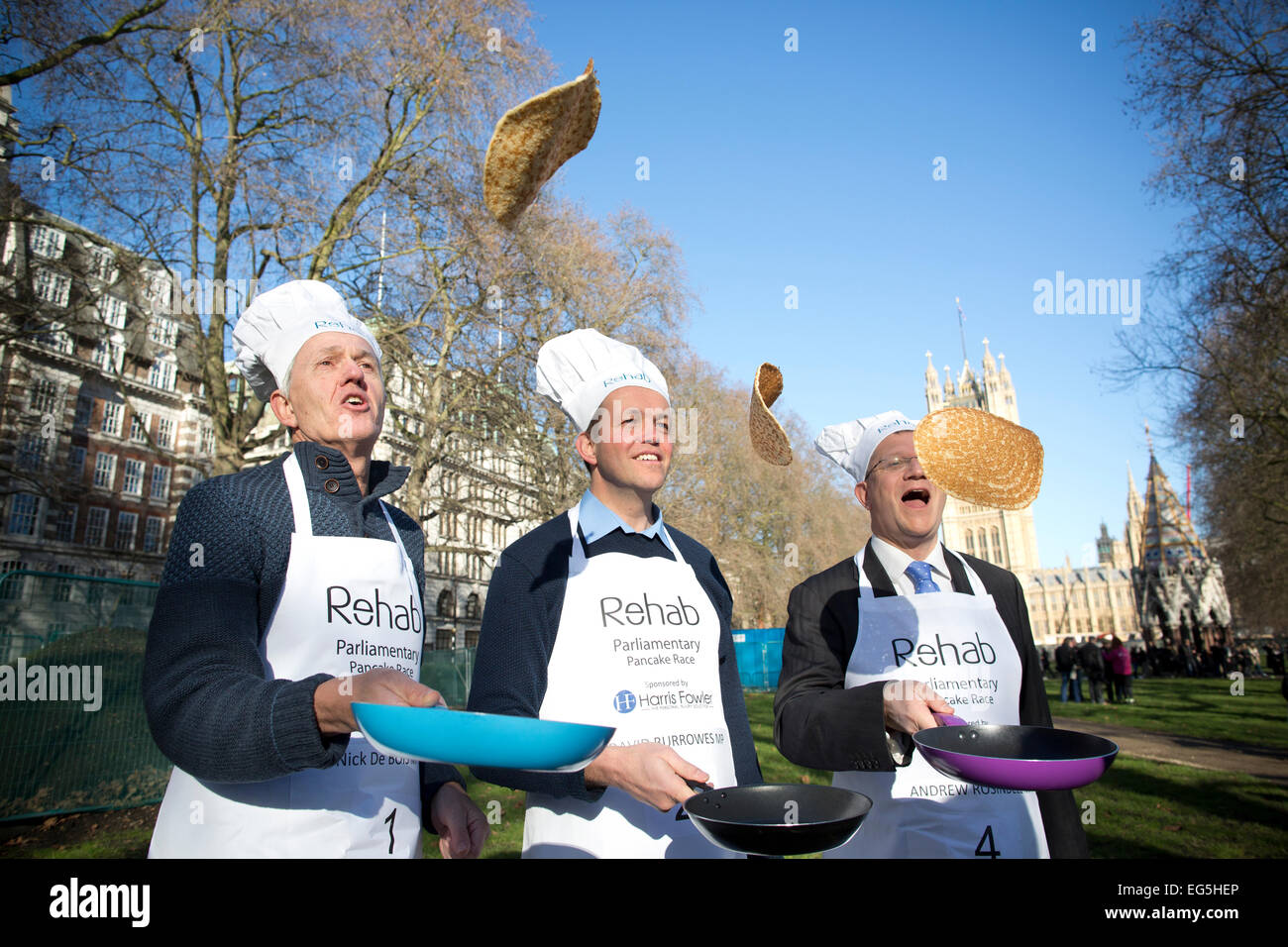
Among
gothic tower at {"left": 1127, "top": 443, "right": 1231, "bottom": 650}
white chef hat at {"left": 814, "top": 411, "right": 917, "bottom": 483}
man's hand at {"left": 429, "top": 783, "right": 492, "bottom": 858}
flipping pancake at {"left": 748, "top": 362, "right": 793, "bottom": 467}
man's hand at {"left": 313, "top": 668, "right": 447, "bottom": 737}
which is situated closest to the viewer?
man's hand at {"left": 313, "top": 668, "right": 447, "bottom": 737}

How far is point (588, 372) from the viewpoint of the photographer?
287 centimetres

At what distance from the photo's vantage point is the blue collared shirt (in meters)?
2.62

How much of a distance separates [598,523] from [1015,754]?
4.74 feet

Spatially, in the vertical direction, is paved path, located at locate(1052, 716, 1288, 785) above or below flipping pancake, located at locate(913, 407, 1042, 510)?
below

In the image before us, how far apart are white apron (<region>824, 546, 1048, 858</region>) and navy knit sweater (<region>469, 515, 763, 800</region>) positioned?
1.55 feet

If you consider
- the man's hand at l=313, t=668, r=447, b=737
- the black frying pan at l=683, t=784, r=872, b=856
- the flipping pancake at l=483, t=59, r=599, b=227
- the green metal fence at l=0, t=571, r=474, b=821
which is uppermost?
→ the flipping pancake at l=483, t=59, r=599, b=227

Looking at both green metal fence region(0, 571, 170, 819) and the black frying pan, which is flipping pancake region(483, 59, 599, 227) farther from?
green metal fence region(0, 571, 170, 819)

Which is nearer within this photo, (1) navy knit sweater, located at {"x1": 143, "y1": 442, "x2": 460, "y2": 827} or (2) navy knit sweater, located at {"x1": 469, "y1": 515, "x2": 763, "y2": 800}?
(1) navy knit sweater, located at {"x1": 143, "y1": 442, "x2": 460, "y2": 827}

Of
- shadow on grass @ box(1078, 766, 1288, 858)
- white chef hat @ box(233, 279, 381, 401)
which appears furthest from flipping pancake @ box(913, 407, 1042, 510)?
shadow on grass @ box(1078, 766, 1288, 858)

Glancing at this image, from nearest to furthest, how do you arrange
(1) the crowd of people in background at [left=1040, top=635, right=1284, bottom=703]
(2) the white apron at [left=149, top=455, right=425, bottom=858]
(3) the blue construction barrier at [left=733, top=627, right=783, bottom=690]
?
(2) the white apron at [left=149, top=455, right=425, bottom=858] < (1) the crowd of people in background at [left=1040, top=635, right=1284, bottom=703] < (3) the blue construction barrier at [left=733, top=627, right=783, bottom=690]

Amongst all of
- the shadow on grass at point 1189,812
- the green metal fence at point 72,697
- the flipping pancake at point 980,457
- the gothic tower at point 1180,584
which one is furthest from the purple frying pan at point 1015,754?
the gothic tower at point 1180,584
